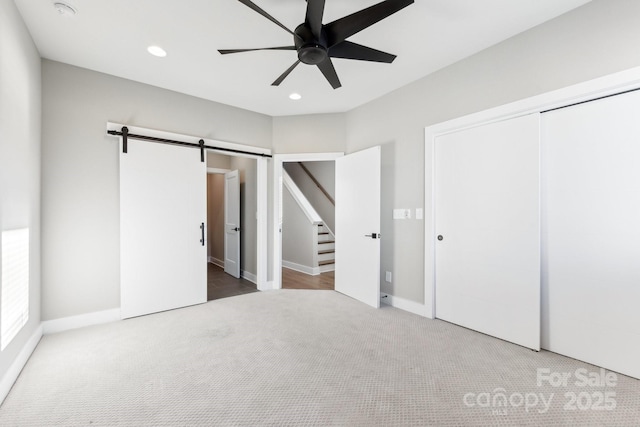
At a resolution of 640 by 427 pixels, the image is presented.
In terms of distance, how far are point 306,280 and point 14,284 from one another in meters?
3.60

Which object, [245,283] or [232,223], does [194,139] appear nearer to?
[232,223]

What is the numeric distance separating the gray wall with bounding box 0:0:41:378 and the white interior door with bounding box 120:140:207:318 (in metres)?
0.69

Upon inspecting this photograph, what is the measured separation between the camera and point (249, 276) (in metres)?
4.83

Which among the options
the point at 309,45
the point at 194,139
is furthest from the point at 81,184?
the point at 309,45

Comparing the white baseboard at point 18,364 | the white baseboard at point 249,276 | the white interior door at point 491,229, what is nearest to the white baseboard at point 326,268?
the white baseboard at point 249,276

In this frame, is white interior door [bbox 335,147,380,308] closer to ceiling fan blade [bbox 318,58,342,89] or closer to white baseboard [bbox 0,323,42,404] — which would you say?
ceiling fan blade [bbox 318,58,342,89]

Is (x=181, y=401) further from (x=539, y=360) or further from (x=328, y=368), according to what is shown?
(x=539, y=360)

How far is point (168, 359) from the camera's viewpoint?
7.38ft

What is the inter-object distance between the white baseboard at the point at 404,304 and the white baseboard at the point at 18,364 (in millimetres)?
3362

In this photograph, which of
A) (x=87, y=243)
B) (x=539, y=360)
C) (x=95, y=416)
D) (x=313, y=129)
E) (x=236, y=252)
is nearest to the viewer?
(x=95, y=416)

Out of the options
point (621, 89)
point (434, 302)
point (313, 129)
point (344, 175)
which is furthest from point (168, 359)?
point (621, 89)

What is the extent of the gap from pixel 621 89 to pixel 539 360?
6.76 ft

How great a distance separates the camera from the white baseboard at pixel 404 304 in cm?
318

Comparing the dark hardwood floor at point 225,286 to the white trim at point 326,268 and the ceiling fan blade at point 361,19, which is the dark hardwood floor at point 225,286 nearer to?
the white trim at point 326,268
